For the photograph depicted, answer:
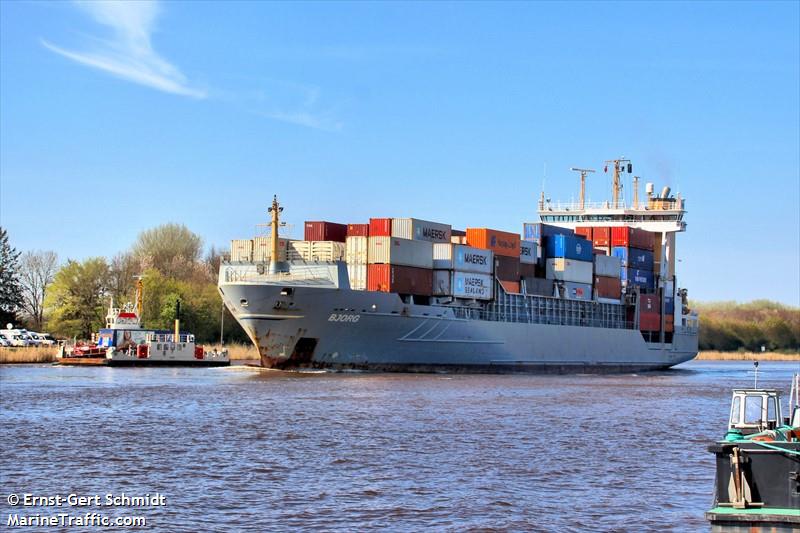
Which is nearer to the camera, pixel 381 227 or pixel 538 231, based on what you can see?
pixel 381 227

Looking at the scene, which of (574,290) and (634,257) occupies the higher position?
(634,257)

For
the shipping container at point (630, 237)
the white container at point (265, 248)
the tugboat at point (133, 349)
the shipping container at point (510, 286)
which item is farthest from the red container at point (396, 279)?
the shipping container at point (630, 237)

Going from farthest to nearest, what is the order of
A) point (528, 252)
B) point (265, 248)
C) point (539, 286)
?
point (539, 286) < point (528, 252) < point (265, 248)

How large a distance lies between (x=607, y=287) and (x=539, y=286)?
24.1 feet

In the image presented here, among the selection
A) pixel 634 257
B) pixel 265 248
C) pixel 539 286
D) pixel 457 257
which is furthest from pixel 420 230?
pixel 634 257

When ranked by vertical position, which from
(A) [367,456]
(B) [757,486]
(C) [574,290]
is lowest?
(A) [367,456]

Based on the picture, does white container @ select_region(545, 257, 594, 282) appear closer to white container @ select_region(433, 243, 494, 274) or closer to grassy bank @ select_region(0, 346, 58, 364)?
white container @ select_region(433, 243, 494, 274)

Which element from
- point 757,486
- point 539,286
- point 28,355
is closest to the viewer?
point 757,486

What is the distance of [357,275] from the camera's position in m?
52.3

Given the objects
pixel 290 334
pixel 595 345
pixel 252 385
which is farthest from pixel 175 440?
pixel 595 345

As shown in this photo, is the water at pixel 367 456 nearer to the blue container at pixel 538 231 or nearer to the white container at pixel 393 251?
the white container at pixel 393 251

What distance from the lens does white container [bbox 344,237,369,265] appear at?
52.1m

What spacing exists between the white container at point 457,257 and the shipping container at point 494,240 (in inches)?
42.4

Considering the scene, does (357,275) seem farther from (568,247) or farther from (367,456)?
(367,456)
